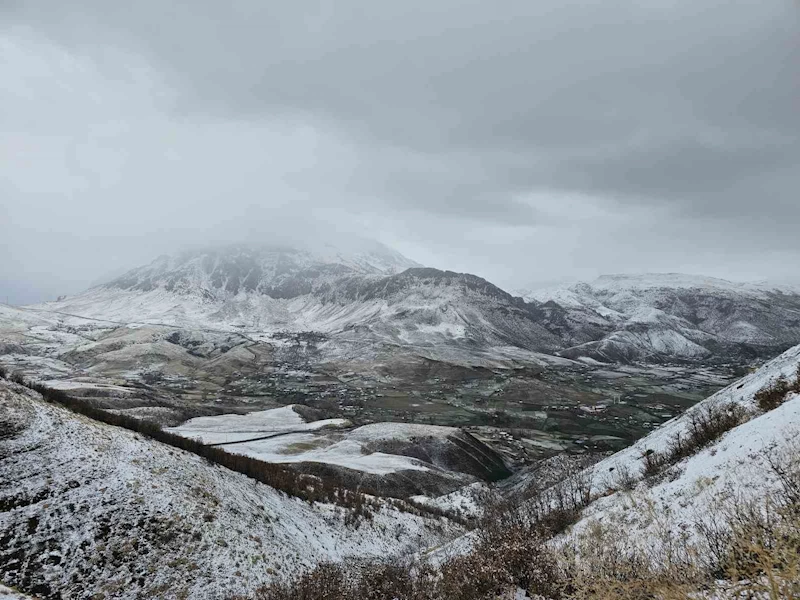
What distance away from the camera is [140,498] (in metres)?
14.4

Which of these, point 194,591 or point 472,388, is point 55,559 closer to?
point 194,591

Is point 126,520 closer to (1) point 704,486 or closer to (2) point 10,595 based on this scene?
(2) point 10,595

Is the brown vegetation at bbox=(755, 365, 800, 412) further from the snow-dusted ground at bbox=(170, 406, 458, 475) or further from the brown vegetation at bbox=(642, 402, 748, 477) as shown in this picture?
the snow-dusted ground at bbox=(170, 406, 458, 475)

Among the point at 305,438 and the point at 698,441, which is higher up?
the point at 698,441

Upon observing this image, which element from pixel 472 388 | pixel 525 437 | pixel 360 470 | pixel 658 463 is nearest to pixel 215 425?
pixel 360 470

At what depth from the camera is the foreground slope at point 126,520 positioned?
38.3ft

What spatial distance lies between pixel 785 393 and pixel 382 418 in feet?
342

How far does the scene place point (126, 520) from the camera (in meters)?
13.4

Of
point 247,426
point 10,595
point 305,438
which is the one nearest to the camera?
point 10,595

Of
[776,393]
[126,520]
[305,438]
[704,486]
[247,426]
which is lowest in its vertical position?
[247,426]

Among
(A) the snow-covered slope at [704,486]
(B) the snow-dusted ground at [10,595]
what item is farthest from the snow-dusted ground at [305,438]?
(B) the snow-dusted ground at [10,595]

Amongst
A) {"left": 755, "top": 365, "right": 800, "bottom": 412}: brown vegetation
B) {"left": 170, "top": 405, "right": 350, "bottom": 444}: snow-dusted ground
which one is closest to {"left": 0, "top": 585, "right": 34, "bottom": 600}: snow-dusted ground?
{"left": 755, "top": 365, "right": 800, "bottom": 412}: brown vegetation

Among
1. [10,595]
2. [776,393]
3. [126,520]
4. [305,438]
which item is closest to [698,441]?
[776,393]

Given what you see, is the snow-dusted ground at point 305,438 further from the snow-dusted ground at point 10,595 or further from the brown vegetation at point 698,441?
the snow-dusted ground at point 10,595
